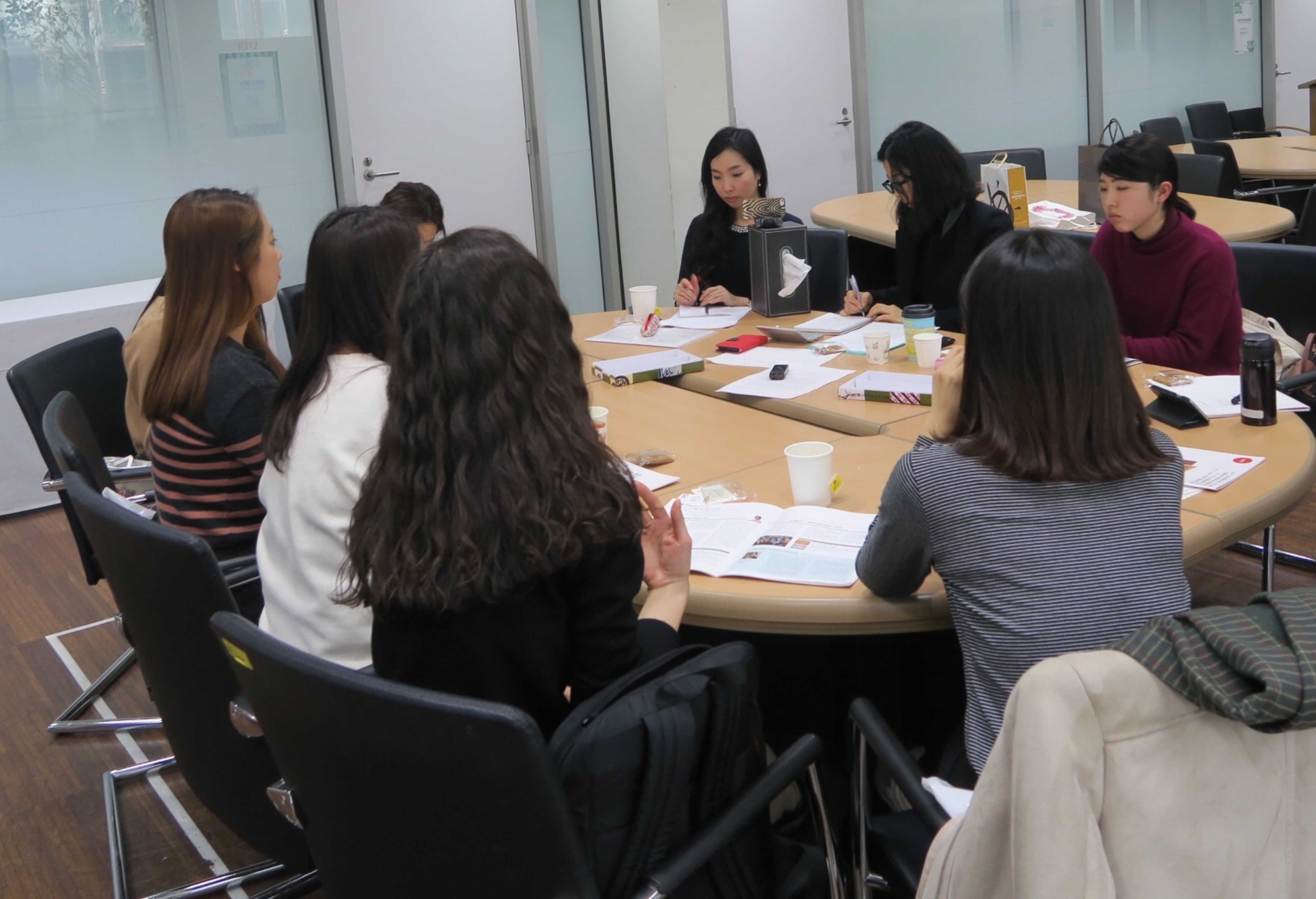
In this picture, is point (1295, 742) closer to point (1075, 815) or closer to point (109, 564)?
point (1075, 815)

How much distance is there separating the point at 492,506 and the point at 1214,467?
1.37 m

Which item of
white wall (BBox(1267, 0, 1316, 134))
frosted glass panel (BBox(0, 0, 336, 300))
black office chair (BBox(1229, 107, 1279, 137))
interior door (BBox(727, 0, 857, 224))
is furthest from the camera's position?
white wall (BBox(1267, 0, 1316, 134))

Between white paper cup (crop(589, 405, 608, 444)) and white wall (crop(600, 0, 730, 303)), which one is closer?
white paper cup (crop(589, 405, 608, 444))

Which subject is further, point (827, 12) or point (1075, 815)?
point (827, 12)

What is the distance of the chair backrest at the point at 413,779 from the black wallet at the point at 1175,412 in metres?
1.64

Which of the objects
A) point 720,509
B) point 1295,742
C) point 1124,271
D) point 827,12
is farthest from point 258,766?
point 827,12

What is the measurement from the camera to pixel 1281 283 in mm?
3225

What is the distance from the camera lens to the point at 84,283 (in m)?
5.04

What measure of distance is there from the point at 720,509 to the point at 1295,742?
1200mm

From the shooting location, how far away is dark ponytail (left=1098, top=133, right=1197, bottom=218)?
2.98 m

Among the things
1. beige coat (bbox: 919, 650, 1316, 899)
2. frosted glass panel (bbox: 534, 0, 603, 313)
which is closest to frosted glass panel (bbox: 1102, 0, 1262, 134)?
frosted glass panel (bbox: 534, 0, 603, 313)

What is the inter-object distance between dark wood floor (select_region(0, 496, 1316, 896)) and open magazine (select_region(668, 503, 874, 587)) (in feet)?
3.91

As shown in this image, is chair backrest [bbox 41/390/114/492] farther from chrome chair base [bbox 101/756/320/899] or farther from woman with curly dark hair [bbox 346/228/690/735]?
woman with curly dark hair [bbox 346/228/690/735]

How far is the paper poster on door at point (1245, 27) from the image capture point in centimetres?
918
